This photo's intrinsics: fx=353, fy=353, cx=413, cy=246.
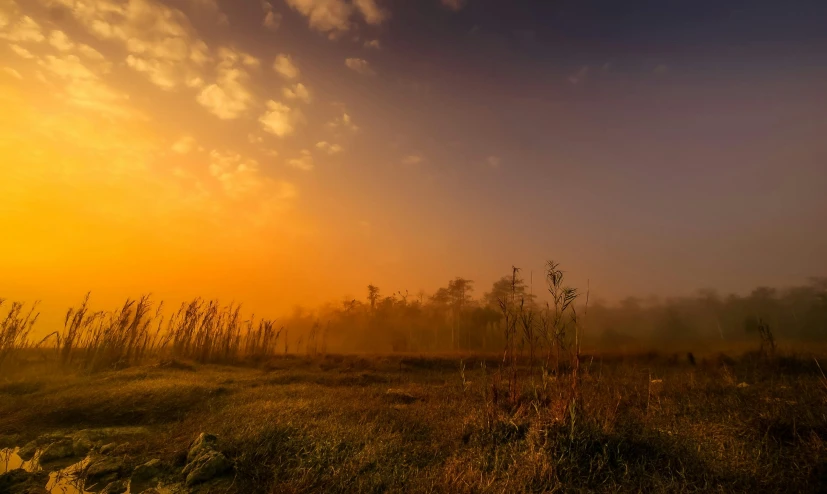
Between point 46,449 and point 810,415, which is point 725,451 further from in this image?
point 46,449

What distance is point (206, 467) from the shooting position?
20.3 feet

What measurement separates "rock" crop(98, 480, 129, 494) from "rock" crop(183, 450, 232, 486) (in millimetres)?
1011

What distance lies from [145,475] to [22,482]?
7.51 ft

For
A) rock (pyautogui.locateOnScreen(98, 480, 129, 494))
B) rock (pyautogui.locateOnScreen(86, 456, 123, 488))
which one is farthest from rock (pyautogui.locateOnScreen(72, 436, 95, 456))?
rock (pyautogui.locateOnScreen(98, 480, 129, 494))

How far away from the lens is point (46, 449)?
8172 millimetres

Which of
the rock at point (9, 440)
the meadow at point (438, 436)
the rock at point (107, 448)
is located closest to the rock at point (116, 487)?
the meadow at point (438, 436)

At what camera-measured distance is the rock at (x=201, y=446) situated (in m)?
6.70

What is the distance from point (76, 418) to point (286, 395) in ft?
20.4

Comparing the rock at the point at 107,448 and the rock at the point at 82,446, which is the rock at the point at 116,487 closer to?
the rock at the point at 107,448

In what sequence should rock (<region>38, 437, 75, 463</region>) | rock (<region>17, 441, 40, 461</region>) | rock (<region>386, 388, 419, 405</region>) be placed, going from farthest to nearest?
rock (<region>386, 388, 419, 405</region>), rock (<region>17, 441, 40, 461</region>), rock (<region>38, 437, 75, 463</region>)

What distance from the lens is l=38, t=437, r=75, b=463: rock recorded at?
793 cm

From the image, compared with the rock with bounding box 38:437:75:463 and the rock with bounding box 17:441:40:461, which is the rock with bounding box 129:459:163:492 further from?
the rock with bounding box 17:441:40:461

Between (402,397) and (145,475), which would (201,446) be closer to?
(145,475)

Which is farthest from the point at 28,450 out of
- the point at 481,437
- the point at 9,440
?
the point at 481,437
